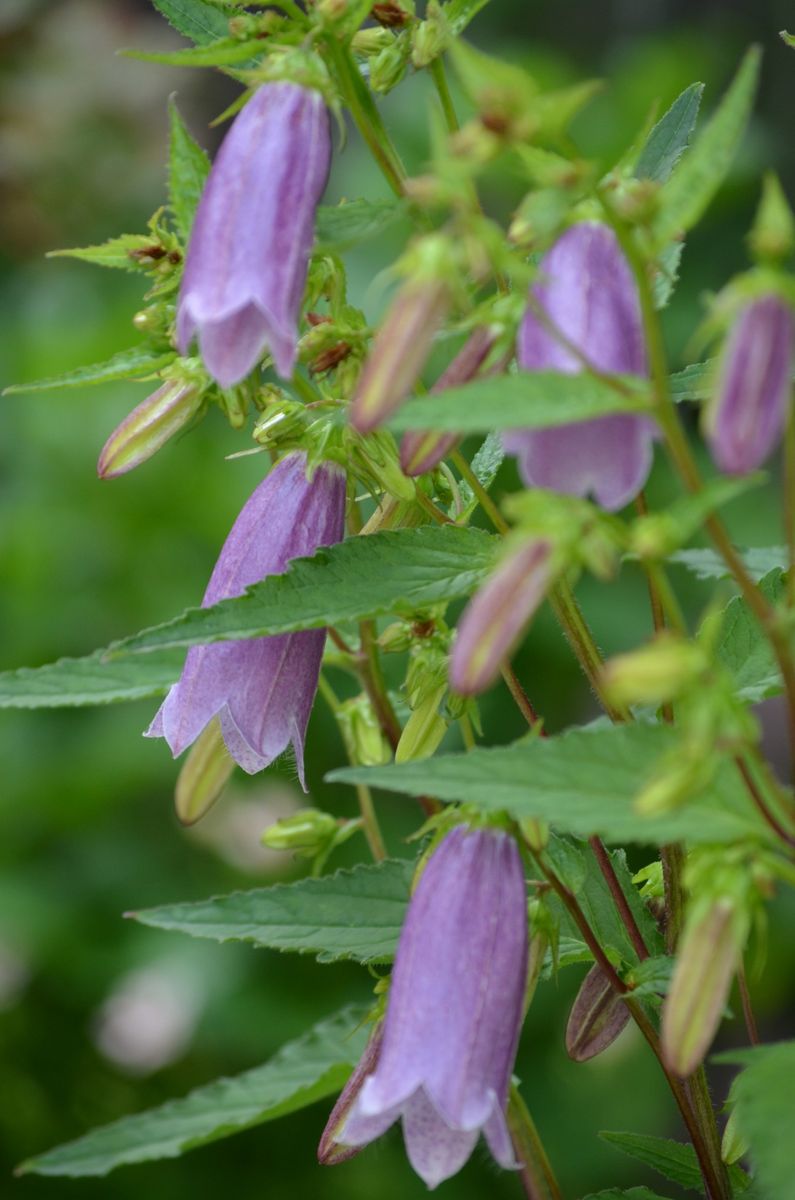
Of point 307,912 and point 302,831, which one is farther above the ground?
point 307,912

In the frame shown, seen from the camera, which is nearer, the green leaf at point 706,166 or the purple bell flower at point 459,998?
the green leaf at point 706,166

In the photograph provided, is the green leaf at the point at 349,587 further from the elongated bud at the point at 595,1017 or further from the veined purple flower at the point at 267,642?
the elongated bud at the point at 595,1017

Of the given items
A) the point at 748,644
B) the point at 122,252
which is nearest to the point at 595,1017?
the point at 748,644

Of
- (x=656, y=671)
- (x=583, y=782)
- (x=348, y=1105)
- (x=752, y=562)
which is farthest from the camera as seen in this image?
(x=752, y=562)

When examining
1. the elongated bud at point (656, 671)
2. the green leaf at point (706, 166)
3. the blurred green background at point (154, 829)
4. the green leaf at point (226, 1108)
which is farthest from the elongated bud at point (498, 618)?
the blurred green background at point (154, 829)

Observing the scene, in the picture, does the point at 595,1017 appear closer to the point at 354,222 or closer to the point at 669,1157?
the point at 669,1157

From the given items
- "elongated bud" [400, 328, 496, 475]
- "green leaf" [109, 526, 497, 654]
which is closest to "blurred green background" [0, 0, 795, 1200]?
"green leaf" [109, 526, 497, 654]
